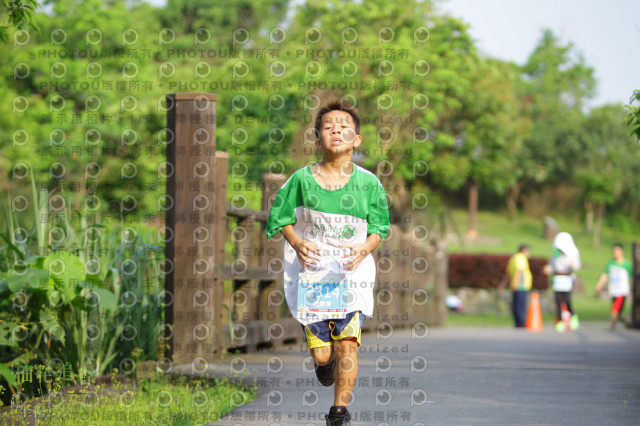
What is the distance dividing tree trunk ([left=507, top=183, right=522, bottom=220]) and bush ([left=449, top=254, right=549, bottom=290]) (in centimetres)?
2120

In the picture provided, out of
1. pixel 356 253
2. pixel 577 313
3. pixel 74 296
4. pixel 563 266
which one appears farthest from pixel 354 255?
pixel 577 313

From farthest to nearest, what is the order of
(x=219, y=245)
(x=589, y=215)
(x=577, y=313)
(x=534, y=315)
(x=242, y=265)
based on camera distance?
(x=589, y=215)
(x=577, y=313)
(x=534, y=315)
(x=242, y=265)
(x=219, y=245)

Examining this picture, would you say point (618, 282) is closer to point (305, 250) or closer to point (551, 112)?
point (305, 250)

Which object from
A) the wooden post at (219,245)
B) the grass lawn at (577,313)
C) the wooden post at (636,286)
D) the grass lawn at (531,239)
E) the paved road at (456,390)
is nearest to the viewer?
the paved road at (456,390)

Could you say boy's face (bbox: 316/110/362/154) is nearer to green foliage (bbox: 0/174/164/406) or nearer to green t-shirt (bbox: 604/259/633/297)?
green foliage (bbox: 0/174/164/406)

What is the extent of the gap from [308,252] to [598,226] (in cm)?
4740

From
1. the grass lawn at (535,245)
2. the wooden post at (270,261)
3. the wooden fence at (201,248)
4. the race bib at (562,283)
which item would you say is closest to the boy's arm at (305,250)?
the wooden fence at (201,248)

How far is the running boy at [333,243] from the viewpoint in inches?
162

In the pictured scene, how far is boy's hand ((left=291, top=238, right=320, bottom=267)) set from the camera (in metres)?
4.10

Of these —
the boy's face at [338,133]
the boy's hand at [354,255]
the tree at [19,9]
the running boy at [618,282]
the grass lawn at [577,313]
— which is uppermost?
the tree at [19,9]

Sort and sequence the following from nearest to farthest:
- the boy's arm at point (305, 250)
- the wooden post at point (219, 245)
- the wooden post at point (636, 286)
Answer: the boy's arm at point (305, 250) < the wooden post at point (219, 245) < the wooden post at point (636, 286)

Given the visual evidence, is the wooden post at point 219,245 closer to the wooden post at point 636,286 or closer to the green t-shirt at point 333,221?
the green t-shirt at point 333,221

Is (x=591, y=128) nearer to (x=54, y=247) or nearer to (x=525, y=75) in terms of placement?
(x=525, y=75)

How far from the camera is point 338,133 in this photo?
415 centimetres
